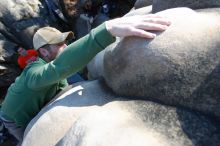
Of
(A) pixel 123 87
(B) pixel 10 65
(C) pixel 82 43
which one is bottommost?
(B) pixel 10 65

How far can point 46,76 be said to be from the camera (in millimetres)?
2613

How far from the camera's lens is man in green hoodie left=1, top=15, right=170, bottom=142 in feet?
7.82

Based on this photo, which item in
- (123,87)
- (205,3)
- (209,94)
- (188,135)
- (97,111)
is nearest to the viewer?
(188,135)

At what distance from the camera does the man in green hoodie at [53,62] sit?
2383 millimetres

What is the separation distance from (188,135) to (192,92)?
256 millimetres

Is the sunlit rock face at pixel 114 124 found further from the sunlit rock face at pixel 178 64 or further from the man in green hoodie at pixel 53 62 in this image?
the man in green hoodie at pixel 53 62

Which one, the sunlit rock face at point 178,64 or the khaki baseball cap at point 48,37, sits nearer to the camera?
the sunlit rock face at point 178,64

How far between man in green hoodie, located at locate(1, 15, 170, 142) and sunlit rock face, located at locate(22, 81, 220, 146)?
20 cm

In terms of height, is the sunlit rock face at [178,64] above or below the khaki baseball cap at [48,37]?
above

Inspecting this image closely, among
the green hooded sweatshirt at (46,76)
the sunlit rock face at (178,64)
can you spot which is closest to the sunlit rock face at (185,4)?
the sunlit rock face at (178,64)

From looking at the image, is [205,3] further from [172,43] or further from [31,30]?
[31,30]

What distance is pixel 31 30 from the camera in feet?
17.8

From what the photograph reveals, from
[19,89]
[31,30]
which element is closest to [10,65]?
[31,30]

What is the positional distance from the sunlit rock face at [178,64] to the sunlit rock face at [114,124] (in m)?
0.07
